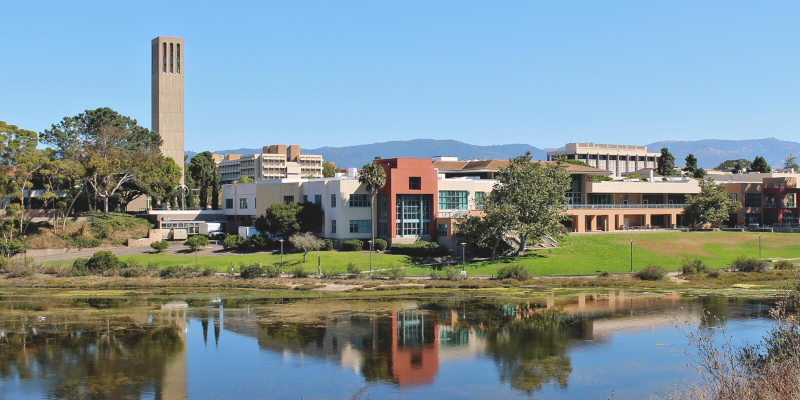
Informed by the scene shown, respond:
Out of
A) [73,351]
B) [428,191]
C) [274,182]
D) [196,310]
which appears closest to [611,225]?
[428,191]

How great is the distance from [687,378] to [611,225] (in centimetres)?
6764

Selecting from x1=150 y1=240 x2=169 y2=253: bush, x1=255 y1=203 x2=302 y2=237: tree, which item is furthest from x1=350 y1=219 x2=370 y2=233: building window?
x1=150 y1=240 x2=169 y2=253: bush

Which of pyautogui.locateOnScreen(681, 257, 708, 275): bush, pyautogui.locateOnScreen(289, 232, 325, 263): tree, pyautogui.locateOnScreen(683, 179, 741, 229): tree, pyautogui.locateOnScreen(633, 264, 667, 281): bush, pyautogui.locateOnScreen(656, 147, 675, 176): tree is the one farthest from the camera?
pyautogui.locateOnScreen(656, 147, 675, 176): tree

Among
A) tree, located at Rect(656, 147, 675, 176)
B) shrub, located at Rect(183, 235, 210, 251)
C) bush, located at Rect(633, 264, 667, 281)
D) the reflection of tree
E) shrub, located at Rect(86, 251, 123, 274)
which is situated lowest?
the reflection of tree

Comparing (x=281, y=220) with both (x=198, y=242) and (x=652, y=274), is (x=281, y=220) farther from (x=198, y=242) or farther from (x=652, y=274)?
(x=652, y=274)

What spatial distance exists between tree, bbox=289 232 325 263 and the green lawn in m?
11.9

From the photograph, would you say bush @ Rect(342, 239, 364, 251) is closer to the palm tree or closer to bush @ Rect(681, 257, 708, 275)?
the palm tree

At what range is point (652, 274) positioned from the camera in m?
69.7

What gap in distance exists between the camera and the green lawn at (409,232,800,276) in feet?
251

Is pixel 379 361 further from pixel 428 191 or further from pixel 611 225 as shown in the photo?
pixel 611 225

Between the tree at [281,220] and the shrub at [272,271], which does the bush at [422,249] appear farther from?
the shrub at [272,271]

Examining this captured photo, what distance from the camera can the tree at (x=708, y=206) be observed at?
10219cm

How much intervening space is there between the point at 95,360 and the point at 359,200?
50.1m

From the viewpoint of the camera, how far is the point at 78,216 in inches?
3821
